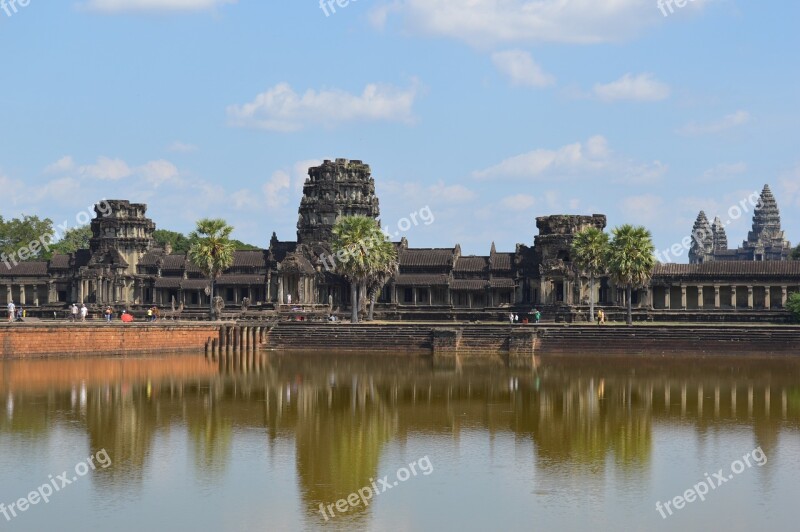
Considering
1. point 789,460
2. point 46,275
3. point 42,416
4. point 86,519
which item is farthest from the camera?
point 46,275

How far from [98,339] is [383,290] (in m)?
35.6

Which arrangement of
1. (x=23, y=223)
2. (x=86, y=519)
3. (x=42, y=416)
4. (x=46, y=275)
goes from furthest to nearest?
(x=23, y=223) → (x=46, y=275) → (x=42, y=416) → (x=86, y=519)

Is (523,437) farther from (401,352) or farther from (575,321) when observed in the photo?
(575,321)

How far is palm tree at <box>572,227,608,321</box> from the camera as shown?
82.1m

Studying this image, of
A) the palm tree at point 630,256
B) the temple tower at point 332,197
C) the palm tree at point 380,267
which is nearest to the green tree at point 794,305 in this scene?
the palm tree at point 630,256

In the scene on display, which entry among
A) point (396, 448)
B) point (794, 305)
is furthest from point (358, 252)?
point (396, 448)

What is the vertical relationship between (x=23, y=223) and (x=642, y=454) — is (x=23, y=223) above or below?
A: above

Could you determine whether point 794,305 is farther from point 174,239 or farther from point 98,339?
point 174,239

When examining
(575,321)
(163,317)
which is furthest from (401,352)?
(163,317)

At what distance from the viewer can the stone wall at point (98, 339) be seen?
60.0 meters

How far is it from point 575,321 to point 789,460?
173 ft

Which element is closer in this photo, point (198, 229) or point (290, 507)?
point (290, 507)

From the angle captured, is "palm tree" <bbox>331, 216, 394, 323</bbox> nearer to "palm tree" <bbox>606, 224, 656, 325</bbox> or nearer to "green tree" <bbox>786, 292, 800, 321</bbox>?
"palm tree" <bbox>606, 224, 656, 325</bbox>

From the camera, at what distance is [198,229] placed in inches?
3334
